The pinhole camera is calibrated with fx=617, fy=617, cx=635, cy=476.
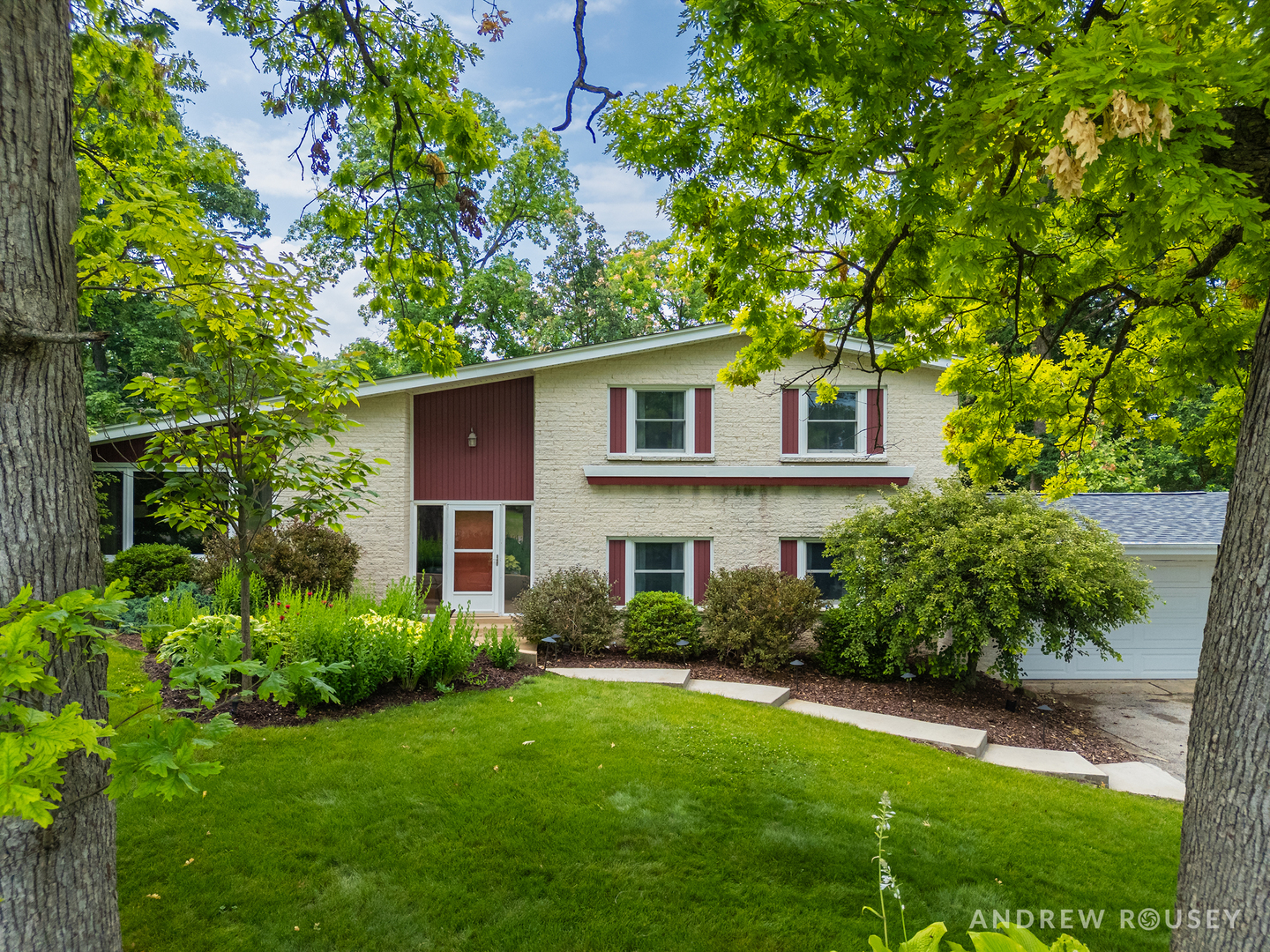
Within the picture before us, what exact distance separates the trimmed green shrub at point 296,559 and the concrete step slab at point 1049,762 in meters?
9.95

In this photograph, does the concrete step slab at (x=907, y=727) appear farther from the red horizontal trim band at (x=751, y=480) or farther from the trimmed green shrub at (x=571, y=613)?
the red horizontal trim band at (x=751, y=480)

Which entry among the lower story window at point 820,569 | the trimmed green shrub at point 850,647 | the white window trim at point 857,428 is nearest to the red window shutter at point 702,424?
the white window trim at point 857,428

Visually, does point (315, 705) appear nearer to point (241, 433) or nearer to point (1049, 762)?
point (241, 433)

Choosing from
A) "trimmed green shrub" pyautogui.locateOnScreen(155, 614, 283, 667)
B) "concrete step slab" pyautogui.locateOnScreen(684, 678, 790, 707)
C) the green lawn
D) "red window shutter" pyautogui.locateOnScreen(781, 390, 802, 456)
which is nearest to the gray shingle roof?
"red window shutter" pyautogui.locateOnScreen(781, 390, 802, 456)

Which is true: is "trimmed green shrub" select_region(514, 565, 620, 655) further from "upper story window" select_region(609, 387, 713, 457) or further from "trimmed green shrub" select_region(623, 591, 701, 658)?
"upper story window" select_region(609, 387, 713, 457)

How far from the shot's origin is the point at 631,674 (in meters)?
9.05

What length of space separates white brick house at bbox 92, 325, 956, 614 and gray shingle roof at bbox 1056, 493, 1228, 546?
3.33m

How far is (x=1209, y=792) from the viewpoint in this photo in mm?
2473

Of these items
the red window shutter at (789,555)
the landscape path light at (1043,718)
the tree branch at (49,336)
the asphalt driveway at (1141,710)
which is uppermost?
the tree branch at (49,336)

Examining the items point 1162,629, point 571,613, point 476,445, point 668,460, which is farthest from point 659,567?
point 1162,629

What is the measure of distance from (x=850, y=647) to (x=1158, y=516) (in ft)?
27.0

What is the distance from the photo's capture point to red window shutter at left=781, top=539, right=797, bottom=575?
473 inches

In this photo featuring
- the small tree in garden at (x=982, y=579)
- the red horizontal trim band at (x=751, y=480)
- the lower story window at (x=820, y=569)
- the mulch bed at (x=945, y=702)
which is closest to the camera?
the mulch bed at (x=945, y=702)

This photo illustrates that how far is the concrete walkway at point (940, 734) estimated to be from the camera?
21.8 feet
